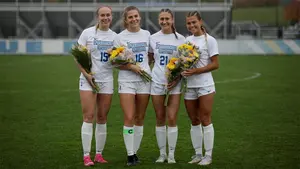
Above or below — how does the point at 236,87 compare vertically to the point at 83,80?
below

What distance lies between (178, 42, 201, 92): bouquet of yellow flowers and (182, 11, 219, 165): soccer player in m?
0.11

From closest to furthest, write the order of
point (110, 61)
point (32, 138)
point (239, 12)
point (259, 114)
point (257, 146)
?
1. point (110, 61)
2. point (257, 146)
3. point (32, 138)
4. point (259, 114)
5. point (239, 12)

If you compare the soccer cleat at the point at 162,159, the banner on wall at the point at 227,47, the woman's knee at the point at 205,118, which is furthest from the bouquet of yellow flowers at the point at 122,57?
the banner on wall at the point at 227,47

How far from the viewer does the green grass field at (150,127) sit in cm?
918

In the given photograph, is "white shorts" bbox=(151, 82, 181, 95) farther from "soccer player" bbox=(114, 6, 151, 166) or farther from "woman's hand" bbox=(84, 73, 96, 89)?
"woman's hand" bbox=(84, 73, 96, 89)

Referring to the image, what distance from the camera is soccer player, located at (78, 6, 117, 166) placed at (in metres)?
8.65

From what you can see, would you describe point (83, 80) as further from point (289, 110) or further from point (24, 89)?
point (24, 89)

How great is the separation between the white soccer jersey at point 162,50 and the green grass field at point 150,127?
132 centimetres

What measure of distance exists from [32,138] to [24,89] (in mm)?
9275

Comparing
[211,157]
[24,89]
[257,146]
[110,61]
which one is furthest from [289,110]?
[24,89]

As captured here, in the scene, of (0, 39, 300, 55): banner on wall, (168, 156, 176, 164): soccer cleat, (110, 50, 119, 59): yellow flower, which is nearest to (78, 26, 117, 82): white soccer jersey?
(110, 50, 119, 59): yellow flower

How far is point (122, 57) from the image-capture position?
8.43 metres

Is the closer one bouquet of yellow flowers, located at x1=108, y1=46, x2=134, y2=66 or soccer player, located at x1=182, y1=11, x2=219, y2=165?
bouquet of yellow flowers, located at x1=108, y1=46, x2=134, y2=66

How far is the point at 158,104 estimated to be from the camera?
28.7 ft
